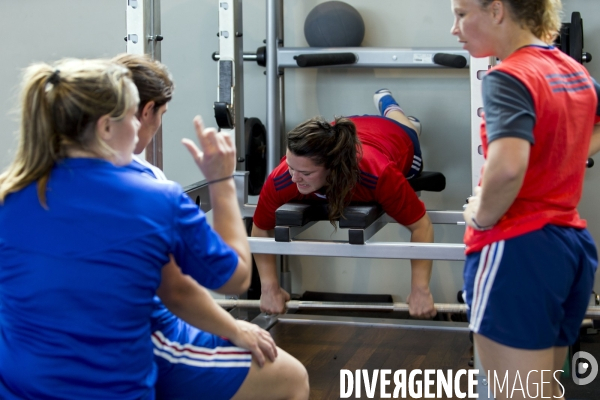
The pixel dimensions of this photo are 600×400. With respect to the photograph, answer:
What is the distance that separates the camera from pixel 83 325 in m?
1.07

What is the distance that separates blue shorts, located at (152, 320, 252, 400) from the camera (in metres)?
1.33

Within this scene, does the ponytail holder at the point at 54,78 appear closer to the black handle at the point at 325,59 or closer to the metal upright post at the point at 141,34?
the metal upright post at the point at 141,34

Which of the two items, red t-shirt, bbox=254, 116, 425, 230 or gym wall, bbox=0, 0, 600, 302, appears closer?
red t-shirt, bbox=254, 116, 425, 230

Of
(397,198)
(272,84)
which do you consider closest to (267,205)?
(397,198)

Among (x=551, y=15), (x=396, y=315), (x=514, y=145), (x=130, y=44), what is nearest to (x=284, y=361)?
(x=514, y=145)

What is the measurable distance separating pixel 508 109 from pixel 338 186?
3.71 ft

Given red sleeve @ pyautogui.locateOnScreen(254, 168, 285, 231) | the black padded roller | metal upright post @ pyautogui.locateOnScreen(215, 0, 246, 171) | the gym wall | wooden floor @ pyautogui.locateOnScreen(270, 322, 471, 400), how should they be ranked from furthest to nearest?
the gym wall < the black padded roller < metal upright post @ pyautogui.locateOnScreen(215, 0, 246, 171) < wooden floor @ pyautogui.locateOnScreen(270, 322, 471, 400) < red sleeve @ pyautogui.locateOnScreen(254, 168, 285, 231)

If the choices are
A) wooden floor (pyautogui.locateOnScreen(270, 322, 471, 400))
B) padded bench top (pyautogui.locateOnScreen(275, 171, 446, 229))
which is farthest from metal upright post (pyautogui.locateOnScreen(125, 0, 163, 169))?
wooden floor (pyautogui.locateOnScreen(270, 322, 471, 400))

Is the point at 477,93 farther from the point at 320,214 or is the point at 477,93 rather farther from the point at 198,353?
the point at 198,353

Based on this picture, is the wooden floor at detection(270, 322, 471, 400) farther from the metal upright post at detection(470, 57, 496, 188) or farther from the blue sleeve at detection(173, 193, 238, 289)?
the blue sleeve at detection(173, 193, 238, 289)

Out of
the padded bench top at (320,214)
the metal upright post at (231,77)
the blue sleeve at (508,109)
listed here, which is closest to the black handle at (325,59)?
the metal upright post at (231,77)

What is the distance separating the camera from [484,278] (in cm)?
135

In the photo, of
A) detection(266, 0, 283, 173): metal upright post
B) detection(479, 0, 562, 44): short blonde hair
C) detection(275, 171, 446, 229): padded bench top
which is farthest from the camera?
detection(266, 0, 283, 173): metal upright post

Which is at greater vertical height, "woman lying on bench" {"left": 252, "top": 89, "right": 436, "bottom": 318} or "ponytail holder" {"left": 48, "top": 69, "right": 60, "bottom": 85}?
"ponytail holder" {"left": 48, "top": 69, "right": 60, "bottom": 85}
